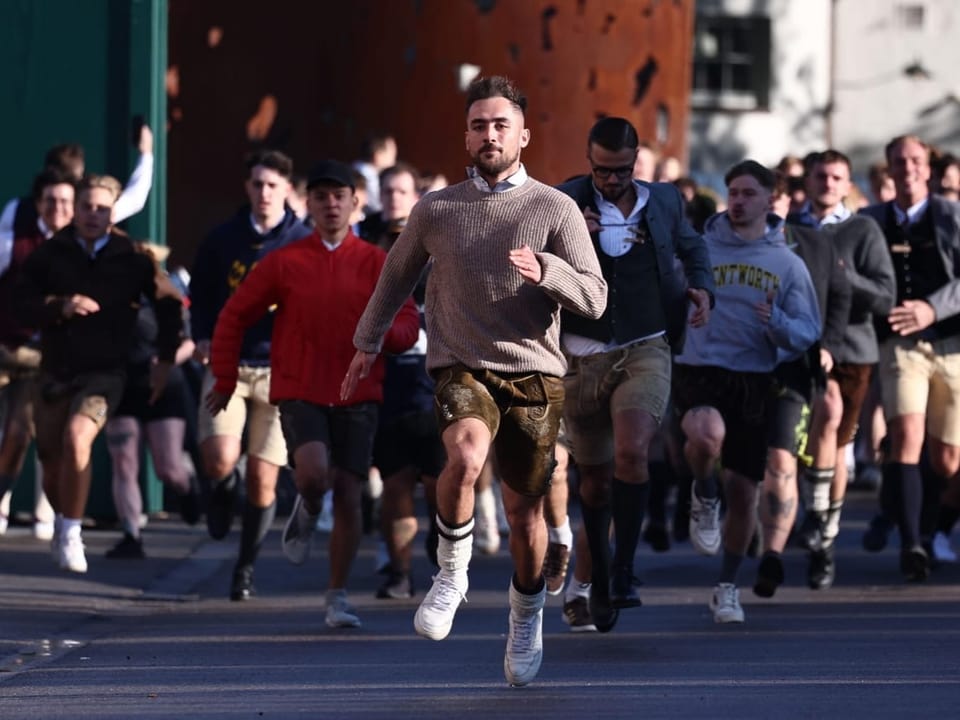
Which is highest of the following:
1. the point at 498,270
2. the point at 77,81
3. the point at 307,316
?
the point at 77,81

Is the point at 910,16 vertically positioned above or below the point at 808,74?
above

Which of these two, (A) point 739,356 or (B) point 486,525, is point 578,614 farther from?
(B) point 486,525

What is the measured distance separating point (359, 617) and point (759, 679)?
291cm

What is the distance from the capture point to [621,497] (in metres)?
9.91

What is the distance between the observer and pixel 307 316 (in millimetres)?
11023

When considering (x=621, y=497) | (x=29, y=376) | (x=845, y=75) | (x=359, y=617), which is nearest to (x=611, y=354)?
(x=621, y=497)

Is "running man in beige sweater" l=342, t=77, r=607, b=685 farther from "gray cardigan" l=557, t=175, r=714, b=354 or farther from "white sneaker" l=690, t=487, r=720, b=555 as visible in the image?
"white sneaker" l=690, t=487, r=720, b=555

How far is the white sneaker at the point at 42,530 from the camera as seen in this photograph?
48.0 ft

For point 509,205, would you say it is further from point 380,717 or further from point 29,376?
point 29,376

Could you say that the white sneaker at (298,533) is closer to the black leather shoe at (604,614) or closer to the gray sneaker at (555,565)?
the gray sneaker at (555,565)

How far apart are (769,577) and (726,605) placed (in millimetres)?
641

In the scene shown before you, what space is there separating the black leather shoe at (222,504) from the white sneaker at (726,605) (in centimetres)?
290

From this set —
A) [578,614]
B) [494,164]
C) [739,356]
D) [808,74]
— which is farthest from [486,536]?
[808,74]

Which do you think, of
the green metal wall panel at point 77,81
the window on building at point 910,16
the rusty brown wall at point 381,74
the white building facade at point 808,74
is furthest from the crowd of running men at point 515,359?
the window on building at point 910,16
